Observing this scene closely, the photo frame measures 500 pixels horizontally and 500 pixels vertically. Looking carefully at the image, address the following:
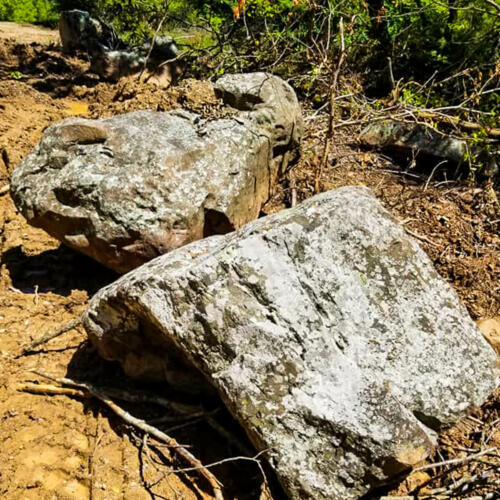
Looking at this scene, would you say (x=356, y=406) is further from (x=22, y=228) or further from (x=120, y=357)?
(x=22, y=228)

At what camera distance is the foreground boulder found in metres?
3.22

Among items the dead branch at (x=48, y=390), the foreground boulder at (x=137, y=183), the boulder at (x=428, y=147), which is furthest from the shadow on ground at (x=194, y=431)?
the boulder at (x=428, y=147)

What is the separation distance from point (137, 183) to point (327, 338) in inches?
68.9

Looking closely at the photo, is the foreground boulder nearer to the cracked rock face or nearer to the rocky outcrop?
the cracked rock face

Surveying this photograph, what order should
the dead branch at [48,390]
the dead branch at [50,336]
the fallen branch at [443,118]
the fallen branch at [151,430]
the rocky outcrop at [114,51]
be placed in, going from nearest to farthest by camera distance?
1. the fallen branch at [151,430]
2. the dead branch at [48,390]
3. the dead branch at [50,336]
4. the fallen branch at [443,118]
5. the rocky outcrop at [114,51]

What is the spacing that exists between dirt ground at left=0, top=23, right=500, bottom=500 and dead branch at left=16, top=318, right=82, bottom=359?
4 centimetres

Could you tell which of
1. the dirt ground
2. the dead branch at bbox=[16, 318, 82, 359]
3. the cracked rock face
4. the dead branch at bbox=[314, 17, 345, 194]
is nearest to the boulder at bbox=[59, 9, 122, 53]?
the dirt ground

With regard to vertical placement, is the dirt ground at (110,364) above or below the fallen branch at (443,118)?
below

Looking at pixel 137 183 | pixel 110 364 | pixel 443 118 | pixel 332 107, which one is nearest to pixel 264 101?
pixel 332 107

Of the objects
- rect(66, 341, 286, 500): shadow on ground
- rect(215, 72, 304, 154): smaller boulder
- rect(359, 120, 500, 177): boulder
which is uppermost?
rect(215, 72, 304, 154): smaller boulder

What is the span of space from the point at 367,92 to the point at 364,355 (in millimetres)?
5238

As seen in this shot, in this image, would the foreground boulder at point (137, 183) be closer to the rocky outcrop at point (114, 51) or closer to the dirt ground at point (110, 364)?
the dirt ground at point (110, 364)

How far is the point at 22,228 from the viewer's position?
14.2 ft

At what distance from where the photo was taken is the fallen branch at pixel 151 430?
93.0 inches
